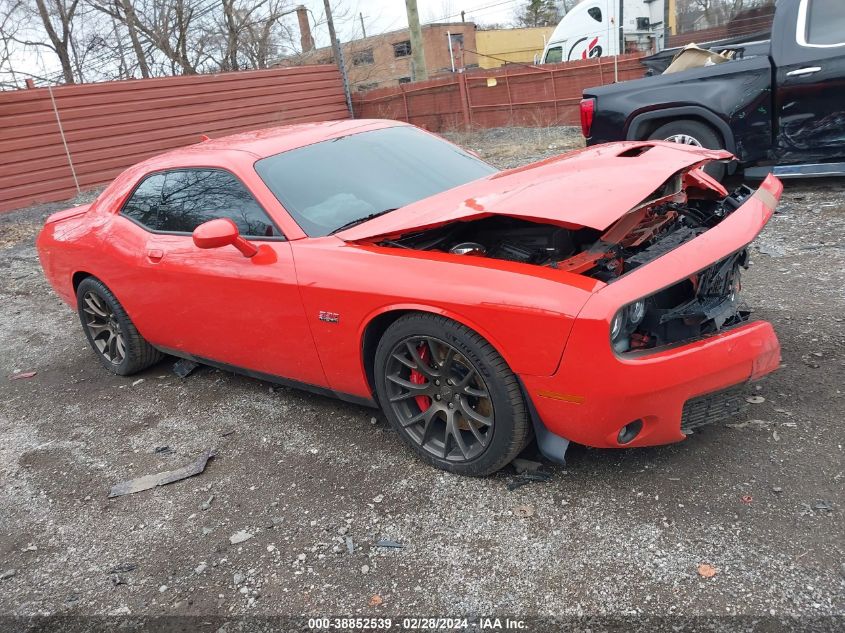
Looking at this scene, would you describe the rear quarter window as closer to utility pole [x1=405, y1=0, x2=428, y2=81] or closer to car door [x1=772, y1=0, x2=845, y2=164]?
car door [x1=772, y1=0, x2=845, y2=164]

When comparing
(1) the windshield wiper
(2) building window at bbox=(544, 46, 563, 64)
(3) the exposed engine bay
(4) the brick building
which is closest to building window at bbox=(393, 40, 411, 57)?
(4) the brick building

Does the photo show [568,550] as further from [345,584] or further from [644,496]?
[345,584]

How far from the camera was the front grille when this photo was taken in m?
2.44

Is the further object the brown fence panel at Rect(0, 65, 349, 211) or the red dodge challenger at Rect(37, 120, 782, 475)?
the brown fence panel at Rect(0, 65, 349, 211)

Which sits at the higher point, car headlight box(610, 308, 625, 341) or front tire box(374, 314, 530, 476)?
car headlight box(610, 308, 625, 341)

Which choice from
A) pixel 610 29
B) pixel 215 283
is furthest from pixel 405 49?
pixel 215 283

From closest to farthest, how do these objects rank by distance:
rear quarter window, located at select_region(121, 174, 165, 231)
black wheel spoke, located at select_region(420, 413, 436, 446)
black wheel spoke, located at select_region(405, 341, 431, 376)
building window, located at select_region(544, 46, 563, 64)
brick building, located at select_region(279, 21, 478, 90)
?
black wheel spoke, located at select_region(405, 341, 431, 376) < black wheel spoke, located at select_region(420, 413, 436, 446) < rear quarter window, located at select_region(121, 174, 165, 231) < building window, located at select_region(544, 46, 563, 64) < brick building, located at select_region(279, 21, 478, 90)

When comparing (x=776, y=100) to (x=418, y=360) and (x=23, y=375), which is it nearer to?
(x=418, y=360)

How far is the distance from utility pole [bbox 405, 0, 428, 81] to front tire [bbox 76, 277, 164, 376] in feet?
58.4

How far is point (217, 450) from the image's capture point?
11.3 ft

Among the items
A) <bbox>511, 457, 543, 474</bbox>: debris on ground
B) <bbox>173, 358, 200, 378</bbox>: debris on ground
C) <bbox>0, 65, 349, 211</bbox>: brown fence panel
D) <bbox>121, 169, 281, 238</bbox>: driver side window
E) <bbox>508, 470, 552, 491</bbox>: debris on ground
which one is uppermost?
<bbox>0, 65, 349, 211</bbox>: brown fence panel

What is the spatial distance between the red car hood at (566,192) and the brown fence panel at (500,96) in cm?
1162

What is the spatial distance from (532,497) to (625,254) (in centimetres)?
114

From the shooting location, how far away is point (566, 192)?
Answer: 2.73 meters
